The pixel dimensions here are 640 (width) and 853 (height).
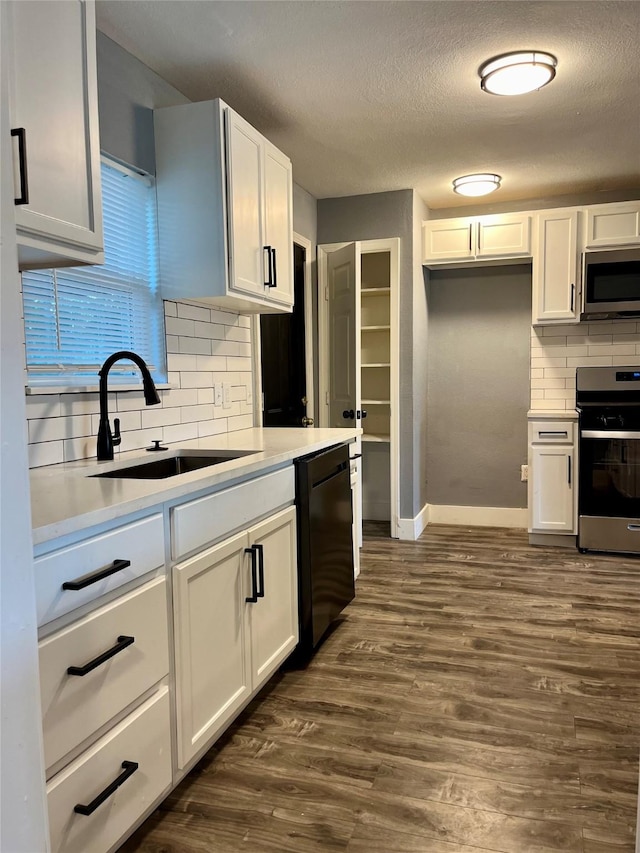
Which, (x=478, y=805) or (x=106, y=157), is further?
(x=106, y=157)

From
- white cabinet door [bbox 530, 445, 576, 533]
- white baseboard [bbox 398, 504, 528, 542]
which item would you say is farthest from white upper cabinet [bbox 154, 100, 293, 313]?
white baseboard [bbox 398, 504, 528, 542]

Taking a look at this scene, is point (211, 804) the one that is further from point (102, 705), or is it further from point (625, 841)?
point (625, 841)

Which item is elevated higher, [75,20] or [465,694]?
[75,20]

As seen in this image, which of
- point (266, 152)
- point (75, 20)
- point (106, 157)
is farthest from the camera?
point (266, 152)

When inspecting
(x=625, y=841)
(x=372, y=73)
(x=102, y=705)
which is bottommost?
(x=625, y=841)

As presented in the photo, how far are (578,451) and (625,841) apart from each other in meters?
2.90

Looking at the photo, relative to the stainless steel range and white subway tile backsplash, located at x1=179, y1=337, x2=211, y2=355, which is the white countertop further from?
the stainless steel range

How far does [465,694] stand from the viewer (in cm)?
239

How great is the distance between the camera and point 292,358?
4.45 m

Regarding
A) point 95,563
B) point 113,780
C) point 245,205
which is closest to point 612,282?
point 245,205

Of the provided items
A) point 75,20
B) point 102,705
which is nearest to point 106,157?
point 75,20

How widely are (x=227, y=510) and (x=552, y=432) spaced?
297 centimetres

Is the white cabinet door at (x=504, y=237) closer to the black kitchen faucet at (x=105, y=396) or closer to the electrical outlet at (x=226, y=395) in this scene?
the electrical outlet at (x=226, y=395)

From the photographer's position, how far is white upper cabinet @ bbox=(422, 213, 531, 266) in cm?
446
